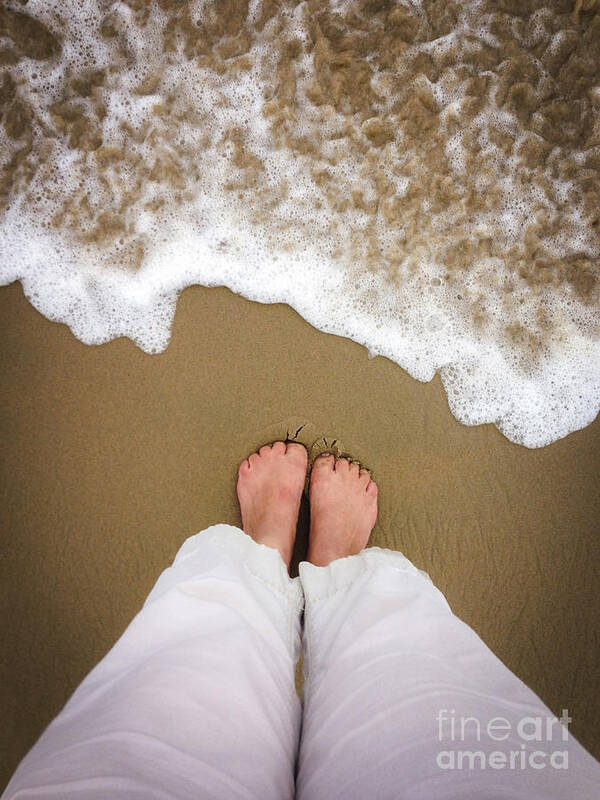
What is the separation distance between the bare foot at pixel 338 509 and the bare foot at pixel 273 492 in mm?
48

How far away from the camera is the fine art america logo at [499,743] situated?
663 millimetres

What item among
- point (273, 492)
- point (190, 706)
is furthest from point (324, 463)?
point (190, 706)

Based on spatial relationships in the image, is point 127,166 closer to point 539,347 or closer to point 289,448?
point 289,448

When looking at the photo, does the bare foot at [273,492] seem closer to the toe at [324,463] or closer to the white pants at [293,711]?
the toe at [324,463]

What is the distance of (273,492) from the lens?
1.32 m

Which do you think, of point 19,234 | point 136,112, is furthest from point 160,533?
point 136,112

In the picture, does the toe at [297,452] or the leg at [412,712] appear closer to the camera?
the leg at [412,712]

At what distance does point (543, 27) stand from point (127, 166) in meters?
1.17

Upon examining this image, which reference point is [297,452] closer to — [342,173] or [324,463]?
[324,463]

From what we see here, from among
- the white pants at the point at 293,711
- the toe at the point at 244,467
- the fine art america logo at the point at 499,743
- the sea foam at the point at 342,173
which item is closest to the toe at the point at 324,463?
the toe at the point at 244,467

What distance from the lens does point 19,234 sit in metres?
1.39

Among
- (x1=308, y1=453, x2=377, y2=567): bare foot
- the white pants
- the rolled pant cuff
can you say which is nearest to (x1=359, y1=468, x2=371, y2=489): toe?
(x1=308, y1=453, x2=377, y2=567): bare foot

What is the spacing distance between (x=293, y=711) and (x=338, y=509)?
54 cm

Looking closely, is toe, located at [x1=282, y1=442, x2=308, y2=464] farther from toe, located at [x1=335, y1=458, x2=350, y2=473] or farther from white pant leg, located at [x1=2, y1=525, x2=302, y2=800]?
white pant leg, located at [x1=2, y1=525, x2=302, y2=800]
